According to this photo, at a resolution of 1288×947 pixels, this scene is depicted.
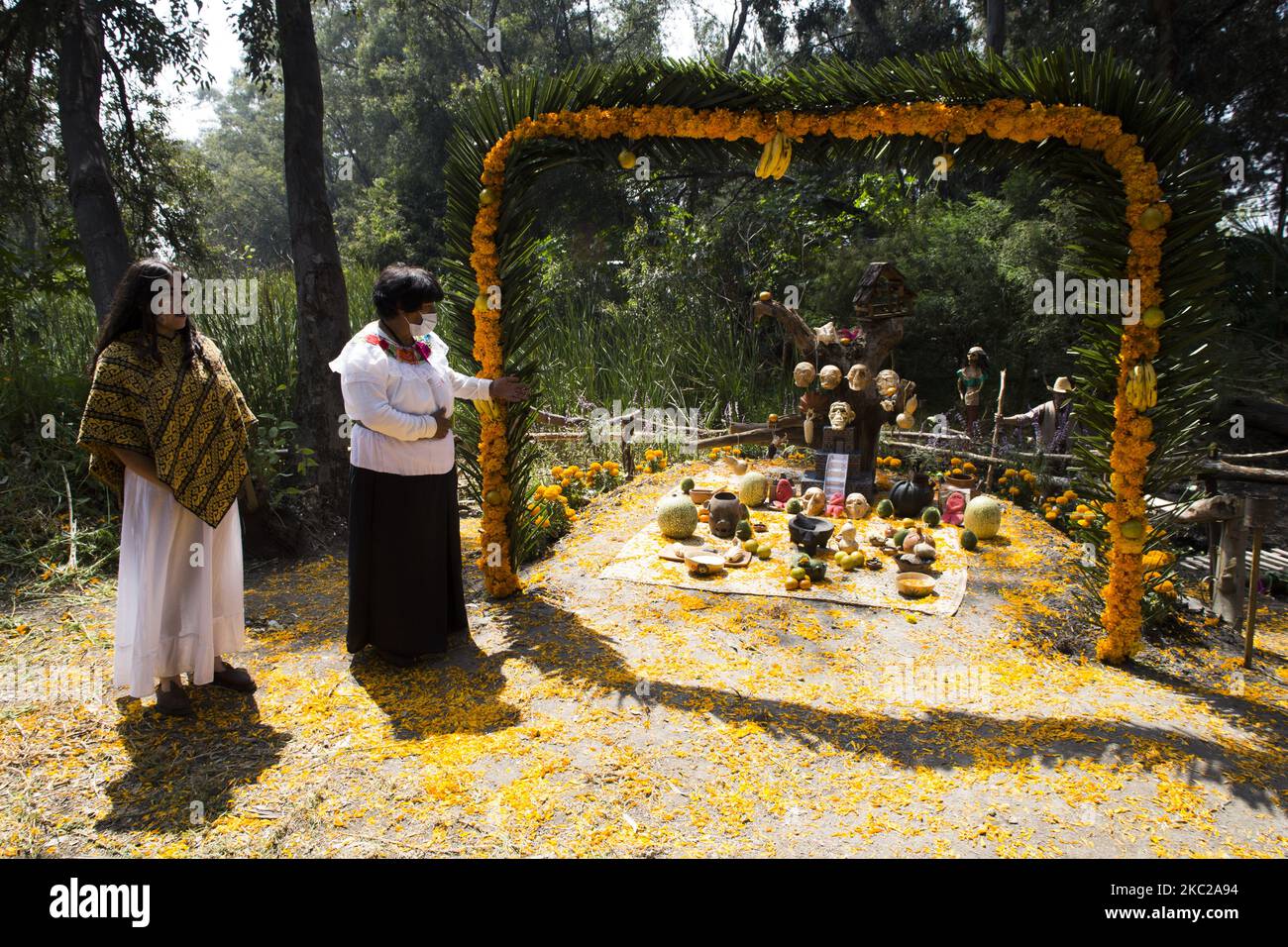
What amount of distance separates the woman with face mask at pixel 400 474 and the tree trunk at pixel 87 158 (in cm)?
459

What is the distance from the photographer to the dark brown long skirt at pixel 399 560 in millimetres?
4223

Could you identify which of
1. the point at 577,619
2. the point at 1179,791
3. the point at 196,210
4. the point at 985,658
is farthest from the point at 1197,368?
the point at 196,210

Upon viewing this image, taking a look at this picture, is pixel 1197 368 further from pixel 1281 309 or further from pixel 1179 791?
pixel 1281 309

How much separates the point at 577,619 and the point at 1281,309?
1090cm

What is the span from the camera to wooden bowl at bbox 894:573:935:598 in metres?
5.53

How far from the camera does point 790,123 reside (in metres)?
4.53

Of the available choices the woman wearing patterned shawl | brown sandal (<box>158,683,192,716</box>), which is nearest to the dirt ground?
brown sandal (<box>158,683,192,716</box>)

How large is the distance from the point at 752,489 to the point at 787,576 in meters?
1.85

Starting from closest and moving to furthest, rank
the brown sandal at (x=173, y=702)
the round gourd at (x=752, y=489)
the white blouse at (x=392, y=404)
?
the brown sandal at (x=173, y=702)
the white blouse at (x=392, y=404)
the round gourd at (x=752, y=489)

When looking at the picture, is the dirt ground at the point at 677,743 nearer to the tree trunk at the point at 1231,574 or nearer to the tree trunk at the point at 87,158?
the tree trunk at the point at 1231,574

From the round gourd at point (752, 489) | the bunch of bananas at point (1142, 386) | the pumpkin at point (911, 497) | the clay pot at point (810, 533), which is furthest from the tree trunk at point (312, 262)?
the bunch of bananas at point (1142, 386)

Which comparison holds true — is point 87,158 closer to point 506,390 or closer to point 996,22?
point 506,390

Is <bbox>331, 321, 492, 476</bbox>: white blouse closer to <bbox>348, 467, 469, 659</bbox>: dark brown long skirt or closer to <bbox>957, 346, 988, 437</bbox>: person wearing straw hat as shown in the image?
<bbox>348, 467, 469, 659</bbox>: dark brown long skirt

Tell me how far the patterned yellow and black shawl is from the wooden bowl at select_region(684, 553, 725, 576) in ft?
10.2
